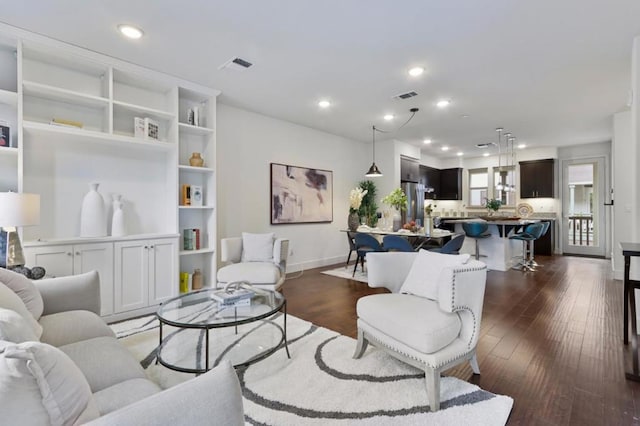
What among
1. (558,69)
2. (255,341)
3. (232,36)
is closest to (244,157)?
(232,36)

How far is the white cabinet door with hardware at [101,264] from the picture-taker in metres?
3.09

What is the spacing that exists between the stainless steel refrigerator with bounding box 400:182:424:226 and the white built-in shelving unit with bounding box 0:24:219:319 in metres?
4.75

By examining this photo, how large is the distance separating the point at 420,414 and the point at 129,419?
60.5 inches

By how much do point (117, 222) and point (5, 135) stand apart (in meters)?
1.18

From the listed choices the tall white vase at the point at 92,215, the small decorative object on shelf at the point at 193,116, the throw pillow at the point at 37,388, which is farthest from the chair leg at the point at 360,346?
the small decorative object on shelf at the point at 193,116

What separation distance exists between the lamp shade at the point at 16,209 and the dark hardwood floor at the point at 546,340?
2537mm

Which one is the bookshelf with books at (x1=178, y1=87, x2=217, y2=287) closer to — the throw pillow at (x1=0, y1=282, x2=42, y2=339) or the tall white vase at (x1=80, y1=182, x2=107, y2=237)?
the tall white vase at (x1=80, y1=182, x2=107, y2=237)

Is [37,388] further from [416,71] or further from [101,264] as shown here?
[416,71]

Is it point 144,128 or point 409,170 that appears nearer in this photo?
point 144,128

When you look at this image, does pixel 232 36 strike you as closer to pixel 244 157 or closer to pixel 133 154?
pixel 133 154

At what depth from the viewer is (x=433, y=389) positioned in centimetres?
180

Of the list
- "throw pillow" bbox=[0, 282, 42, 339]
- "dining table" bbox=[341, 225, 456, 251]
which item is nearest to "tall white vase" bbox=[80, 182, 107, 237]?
"throw pillow" bbox=[0, 282, 42, 339]

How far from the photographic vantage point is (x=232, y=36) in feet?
9.46

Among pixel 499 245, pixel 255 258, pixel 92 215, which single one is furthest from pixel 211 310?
pixel 499 245
